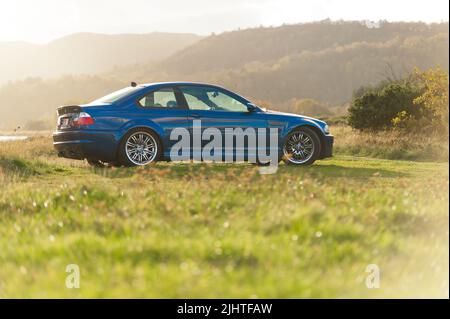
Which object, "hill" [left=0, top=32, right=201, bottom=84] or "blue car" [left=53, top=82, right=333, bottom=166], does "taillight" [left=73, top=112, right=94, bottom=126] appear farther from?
"hill" [left=0, top=32, right=201, bottom=84]

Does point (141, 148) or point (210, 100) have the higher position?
point (210, 100)

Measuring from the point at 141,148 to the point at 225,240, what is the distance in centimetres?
702

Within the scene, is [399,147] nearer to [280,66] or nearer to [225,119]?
[225,119]

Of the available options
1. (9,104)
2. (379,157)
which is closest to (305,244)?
(379,157)

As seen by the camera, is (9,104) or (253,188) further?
(9,104)

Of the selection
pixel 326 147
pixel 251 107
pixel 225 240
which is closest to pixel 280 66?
pixel 326 147

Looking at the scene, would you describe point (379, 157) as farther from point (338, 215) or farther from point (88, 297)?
point (88, 297)

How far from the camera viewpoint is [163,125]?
12.3 meters

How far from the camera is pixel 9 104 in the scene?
99.5 m

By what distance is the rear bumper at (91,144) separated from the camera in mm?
11992

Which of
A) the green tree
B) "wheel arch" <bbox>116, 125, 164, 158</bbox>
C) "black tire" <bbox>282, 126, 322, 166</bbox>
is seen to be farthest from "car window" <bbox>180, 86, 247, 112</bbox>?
the green tree

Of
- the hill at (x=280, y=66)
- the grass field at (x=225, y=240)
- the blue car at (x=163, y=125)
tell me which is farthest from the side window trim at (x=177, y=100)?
the hill at (x=280, y=66)

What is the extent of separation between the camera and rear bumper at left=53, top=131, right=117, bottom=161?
1199 cm
